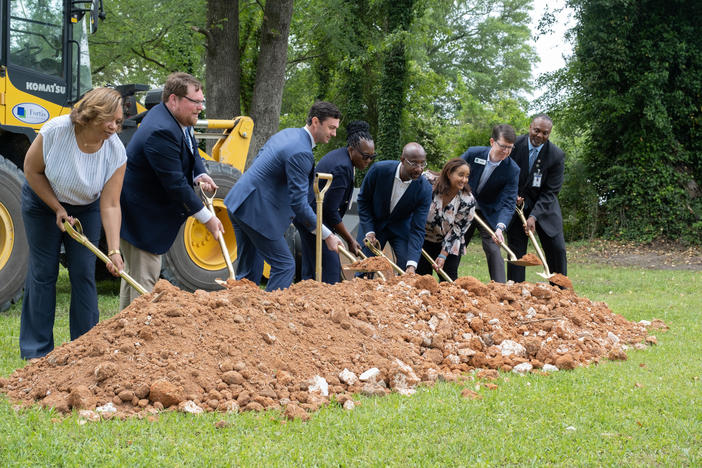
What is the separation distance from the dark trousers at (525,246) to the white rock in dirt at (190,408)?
464 cm

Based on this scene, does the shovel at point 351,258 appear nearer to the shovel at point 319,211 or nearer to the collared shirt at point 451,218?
the shovel at point 319,211

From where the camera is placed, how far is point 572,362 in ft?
16.0

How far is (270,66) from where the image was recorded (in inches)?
492

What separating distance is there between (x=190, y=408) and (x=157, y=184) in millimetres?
1914

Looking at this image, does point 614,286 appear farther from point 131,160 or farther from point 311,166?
point 131,160

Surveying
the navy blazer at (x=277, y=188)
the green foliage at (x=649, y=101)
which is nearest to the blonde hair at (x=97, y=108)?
the navy blazer at (x=277, y=188)

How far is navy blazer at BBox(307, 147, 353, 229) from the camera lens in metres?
6.14

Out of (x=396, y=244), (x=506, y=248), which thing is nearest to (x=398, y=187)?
(x=396, y=244)

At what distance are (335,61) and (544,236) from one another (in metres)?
13.6

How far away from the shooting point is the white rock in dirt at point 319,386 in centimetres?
398

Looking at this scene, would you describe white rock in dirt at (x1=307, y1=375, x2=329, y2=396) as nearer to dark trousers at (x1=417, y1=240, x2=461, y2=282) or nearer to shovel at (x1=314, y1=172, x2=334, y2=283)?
shovel at (x1=314, y1=172, x2=334, y2=283)

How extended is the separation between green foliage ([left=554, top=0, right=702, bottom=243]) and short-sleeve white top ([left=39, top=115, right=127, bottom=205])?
13.7m

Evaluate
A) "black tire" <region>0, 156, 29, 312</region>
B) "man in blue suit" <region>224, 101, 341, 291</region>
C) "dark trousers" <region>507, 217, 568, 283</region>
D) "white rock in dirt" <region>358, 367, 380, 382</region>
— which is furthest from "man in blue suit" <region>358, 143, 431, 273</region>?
"black tire" <region>0, 156, 29, 312</region>

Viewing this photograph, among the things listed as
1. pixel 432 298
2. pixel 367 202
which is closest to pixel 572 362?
pixel 432 298
